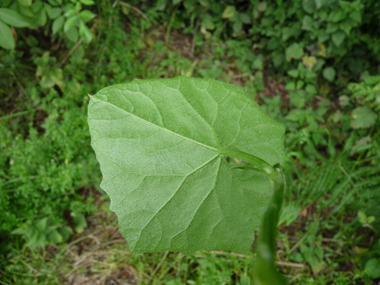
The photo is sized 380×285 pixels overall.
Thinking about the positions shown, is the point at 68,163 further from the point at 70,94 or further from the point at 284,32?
the point at 284,32

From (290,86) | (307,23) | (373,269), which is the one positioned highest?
(307,23)

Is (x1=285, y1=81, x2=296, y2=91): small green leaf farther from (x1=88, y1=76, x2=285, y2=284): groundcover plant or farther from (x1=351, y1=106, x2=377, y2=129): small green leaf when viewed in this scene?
(x1=88, y1=76, x2=285, y2=284): groundcover plant

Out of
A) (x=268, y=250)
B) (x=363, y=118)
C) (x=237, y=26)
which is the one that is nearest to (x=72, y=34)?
(x=237, y=26)

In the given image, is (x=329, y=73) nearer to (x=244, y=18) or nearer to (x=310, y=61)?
(x=310, y=61)

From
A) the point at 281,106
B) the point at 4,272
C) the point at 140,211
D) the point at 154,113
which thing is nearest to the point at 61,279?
the point at 4,272

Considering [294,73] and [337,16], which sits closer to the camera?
[337,16]

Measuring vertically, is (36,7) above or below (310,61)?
above

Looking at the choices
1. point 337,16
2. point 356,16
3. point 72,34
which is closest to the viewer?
point 72,34
